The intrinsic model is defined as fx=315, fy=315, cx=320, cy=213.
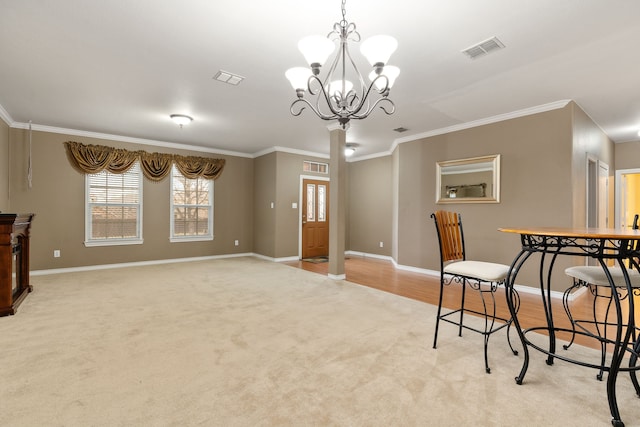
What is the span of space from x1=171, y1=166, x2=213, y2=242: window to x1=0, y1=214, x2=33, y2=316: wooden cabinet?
2733 millimetres

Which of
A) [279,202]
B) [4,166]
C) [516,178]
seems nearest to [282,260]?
[279,202]

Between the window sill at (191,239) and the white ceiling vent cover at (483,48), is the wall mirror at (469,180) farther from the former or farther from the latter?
the window sill at (191,239)

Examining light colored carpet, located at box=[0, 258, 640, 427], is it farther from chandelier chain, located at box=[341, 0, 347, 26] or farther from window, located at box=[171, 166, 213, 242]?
window, located at box=[171, 166, 213, 242]

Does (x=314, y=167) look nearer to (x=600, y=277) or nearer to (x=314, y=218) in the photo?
(x=314, y=218)

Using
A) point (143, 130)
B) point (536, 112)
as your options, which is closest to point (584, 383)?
point (536, 112)

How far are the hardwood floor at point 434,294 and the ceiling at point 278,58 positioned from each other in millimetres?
2512

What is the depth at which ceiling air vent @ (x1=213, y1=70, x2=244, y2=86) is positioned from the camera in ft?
10.9

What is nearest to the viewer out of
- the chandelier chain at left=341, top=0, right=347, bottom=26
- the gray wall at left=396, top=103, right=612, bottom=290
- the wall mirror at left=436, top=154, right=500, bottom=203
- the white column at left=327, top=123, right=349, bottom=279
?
the chandelier chain at left=341, top=0, right=347, bottom=26

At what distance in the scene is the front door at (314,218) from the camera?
24.2ft

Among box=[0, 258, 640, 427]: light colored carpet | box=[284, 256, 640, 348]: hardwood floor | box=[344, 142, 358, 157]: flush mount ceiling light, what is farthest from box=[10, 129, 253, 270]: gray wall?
box=[344, 142, 358, 157]: flush mount ceiling light

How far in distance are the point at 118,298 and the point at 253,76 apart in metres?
3.17

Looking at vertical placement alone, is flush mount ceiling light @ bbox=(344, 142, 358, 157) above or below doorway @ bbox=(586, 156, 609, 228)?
above

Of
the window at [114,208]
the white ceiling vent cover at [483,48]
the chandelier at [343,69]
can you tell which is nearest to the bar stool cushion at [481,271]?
the chandelier at [343,69]

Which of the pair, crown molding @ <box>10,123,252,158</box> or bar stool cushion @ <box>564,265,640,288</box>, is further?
crown molding @ <box>10,123,252,158</box>
